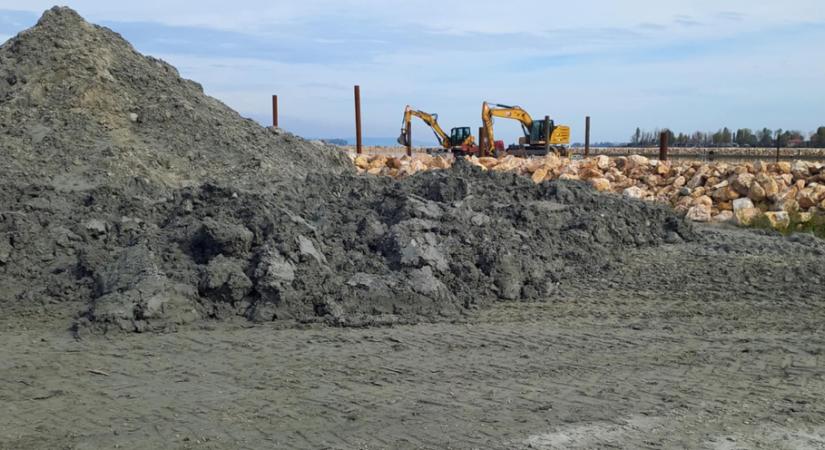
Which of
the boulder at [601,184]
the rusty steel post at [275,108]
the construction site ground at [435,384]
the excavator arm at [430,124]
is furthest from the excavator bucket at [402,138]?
the construction site ground at [435,384]

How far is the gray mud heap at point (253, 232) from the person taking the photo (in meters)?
7.25

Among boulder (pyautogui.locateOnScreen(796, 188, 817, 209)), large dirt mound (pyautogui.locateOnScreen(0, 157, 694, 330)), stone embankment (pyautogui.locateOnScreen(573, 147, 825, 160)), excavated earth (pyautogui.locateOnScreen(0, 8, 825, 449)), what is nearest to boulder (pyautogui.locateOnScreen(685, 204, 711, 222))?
boulder (pyautogui.locateOnScreen(796, 188, 817, 209))

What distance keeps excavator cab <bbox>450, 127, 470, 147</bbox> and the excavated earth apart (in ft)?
71.7

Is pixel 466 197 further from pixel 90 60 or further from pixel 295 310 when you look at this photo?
pixel 90 60

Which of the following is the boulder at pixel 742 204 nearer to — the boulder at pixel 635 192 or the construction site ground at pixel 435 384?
the boulder at pixel 635 192

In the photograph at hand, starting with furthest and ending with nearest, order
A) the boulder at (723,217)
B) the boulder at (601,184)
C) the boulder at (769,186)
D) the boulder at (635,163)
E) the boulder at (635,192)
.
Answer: the boulder at (635,163) < the boulder at (601,184) < the boulder at (635,192) < the boulder at (769,186) < the boulder at (723,217)

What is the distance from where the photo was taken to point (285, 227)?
7891 mm

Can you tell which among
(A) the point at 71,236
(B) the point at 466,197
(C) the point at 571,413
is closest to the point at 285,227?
(A) the point at 71,236

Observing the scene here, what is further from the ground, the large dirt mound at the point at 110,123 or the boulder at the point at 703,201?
the large dirt mound at the point at 110,123

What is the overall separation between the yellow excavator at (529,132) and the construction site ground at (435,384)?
23.5m

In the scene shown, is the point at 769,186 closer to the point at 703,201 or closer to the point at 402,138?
the point at 703,201

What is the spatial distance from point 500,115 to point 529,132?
1483 millimetres

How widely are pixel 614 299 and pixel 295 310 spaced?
319 centimetres

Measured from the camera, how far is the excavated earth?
497 cm
